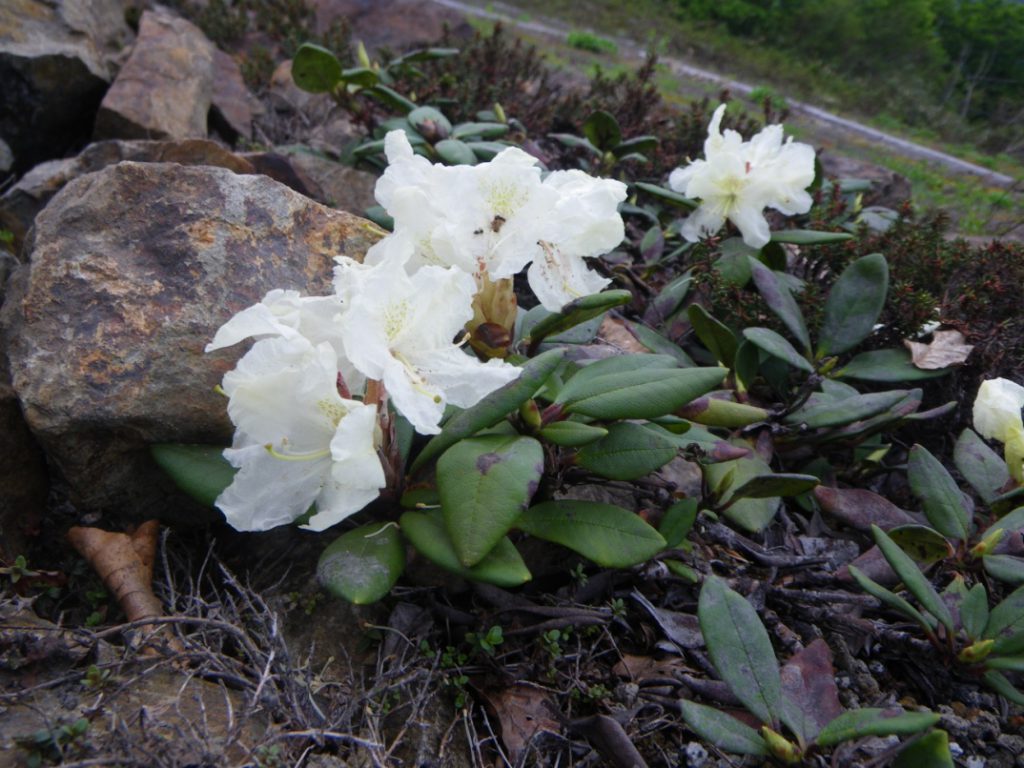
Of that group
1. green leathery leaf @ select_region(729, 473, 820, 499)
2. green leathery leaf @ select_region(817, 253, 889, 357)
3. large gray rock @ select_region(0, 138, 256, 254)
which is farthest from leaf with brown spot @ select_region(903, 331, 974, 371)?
large gray rock @ select_region(0, 138, 256, 254)

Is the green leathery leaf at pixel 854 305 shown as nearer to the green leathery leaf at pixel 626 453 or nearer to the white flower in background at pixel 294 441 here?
the green leathery leaf at pixel 626 453

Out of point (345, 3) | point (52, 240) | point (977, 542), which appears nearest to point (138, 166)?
point (52, 240)

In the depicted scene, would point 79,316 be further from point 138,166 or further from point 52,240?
point 138,166

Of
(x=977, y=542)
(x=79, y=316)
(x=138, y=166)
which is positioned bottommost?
(x=977, y=542)

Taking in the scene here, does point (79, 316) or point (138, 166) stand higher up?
point (138, 166)

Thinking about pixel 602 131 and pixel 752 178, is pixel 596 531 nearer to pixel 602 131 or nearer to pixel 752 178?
pixel 752 178

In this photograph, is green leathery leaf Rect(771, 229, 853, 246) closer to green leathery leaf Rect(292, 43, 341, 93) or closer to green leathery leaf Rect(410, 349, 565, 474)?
green leathery leaf Rect(410, 349, 565, 474)

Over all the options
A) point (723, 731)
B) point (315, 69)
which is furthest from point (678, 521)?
point (315, 69)

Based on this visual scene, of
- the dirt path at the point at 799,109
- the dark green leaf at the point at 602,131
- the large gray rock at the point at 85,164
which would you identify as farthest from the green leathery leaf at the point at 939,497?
the dirt path at the point at 799,109
